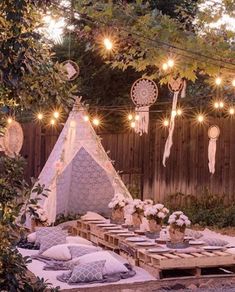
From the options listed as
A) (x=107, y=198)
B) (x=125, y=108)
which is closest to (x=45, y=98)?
(x=107, y=198)

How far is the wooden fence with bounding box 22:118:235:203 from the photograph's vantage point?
1241 cm

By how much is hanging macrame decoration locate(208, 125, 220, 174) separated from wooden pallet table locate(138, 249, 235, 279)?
4667 mm

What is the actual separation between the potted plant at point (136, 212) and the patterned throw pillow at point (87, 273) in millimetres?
2340

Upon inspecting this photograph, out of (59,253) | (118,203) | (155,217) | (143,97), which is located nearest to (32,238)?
(59,253)

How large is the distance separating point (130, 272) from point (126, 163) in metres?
6.41

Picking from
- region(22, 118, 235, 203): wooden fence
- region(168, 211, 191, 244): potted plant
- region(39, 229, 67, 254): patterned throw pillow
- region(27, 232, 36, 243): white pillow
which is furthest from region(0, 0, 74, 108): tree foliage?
region(22, 118, 235, 203): wooden fence

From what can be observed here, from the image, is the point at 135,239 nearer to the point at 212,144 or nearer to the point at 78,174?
the point at 78,174

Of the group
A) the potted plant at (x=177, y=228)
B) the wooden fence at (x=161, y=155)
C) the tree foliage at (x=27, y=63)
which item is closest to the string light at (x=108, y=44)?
the potted plant at (x=177, y=228)

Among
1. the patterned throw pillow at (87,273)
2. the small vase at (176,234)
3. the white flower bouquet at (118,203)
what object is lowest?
the patterned throw pillow at (87,273)

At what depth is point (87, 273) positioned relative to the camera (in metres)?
6.54

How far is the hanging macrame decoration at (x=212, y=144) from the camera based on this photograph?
39.2 ft

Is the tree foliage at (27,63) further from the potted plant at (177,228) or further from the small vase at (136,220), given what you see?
the small vase at (136,220)

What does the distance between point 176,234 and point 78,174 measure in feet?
14.3

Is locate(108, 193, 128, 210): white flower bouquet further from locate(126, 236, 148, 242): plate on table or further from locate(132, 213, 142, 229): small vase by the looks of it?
locate(126, 236, 148, 242): plate on table
